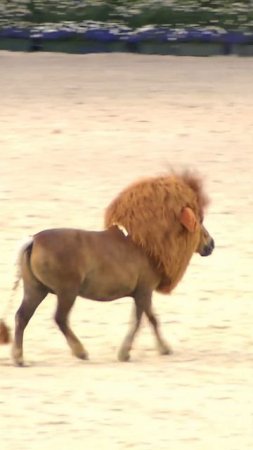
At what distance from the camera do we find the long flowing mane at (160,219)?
721 cm

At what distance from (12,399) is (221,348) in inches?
73.7

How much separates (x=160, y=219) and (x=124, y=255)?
0.26m

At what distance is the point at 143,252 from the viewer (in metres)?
7.23

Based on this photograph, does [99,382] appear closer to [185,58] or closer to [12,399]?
[12,399]

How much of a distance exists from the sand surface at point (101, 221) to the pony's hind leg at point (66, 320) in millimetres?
77

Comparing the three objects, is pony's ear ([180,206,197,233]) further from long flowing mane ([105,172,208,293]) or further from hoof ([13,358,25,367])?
hoof ([13,358,25,367])

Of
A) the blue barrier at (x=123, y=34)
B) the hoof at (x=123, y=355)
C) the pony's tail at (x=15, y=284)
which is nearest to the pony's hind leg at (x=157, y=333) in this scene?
the hoof at (x=123, y=355)

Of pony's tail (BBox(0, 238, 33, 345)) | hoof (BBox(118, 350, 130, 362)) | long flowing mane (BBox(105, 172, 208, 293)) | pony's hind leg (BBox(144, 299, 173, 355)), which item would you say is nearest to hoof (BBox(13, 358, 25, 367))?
pony's tail (BBox(0, 238, 33, 345))

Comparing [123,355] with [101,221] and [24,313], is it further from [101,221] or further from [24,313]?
[101,221]

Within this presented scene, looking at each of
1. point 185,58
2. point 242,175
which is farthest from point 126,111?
point 185,58

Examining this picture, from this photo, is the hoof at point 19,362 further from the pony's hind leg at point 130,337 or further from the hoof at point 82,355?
the pony's hind leg at point 130,337

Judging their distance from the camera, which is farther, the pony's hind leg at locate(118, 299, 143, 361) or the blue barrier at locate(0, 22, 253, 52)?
the blue barrier at locate(0, 22, 253, 52)

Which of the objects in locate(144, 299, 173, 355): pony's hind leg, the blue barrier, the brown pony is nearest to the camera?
the brown pony

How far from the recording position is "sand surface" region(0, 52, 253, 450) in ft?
19.0
